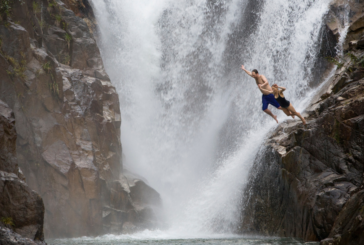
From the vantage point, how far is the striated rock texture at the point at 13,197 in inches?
350

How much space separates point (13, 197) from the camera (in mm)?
9055

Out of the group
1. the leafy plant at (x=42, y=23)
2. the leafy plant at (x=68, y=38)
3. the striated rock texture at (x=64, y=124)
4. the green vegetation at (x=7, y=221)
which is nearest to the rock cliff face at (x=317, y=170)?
the striated rock texture at (x=64, y=124)

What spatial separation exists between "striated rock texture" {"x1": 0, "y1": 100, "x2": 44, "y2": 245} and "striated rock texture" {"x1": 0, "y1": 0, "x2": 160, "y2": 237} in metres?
4.33

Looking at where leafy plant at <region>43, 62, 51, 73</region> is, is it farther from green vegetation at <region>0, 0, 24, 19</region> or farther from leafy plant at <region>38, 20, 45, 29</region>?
leafy plant at <region>38, 20, 45, 29</region>

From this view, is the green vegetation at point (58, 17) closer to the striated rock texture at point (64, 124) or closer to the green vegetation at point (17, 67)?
the striated rock texture at point (64, 124)

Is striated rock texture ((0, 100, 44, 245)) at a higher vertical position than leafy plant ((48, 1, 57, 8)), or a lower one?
lower

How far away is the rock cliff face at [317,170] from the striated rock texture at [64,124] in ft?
22.1

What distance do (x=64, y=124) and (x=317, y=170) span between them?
10.9 meters

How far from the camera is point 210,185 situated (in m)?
18.8

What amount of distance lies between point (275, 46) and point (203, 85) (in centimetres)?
576

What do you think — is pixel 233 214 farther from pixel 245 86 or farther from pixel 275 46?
pixel 275 46

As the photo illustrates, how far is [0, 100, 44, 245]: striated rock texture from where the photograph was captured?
Answer: 29.2 feet

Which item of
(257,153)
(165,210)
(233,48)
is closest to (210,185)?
(165,210)

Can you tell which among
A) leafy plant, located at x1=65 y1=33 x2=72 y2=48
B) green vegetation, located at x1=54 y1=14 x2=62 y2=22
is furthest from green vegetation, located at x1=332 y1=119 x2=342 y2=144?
green vegetation, located at x1=54 y1=14 x2=62 y2=22
